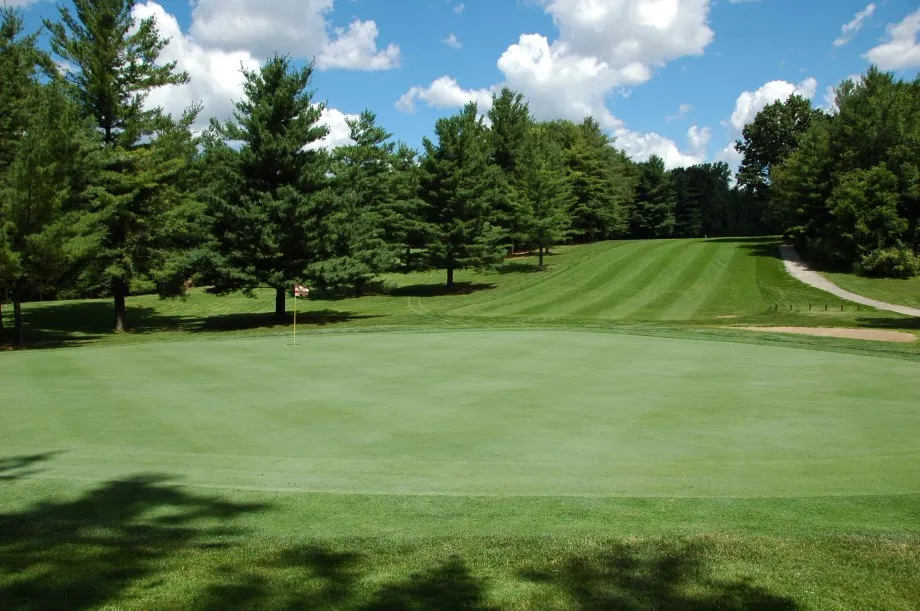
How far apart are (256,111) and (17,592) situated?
95.7ft

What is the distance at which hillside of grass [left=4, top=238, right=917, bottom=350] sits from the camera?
92.1 feet

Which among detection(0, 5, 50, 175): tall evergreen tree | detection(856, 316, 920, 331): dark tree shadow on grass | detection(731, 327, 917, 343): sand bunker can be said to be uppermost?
detection(0, 5, 50, 175): tall evergreen tree

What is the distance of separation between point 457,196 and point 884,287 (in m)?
26.5

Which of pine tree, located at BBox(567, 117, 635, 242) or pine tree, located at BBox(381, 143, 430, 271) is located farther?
pine tree, located at BBox(567, 117, 635, 242)

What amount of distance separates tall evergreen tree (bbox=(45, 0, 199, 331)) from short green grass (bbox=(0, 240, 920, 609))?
16.0 meters

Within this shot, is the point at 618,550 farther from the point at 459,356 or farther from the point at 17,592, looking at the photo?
the point at 459,356

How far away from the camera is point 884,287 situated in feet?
128

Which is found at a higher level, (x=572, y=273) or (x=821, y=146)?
(x=821, y=146)

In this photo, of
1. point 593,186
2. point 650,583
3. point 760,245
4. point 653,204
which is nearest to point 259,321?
point 650,583

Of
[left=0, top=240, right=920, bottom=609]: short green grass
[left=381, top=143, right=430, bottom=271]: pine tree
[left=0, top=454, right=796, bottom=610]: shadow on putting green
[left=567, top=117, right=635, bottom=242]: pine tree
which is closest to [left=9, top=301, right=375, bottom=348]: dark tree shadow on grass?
[left=381, top=143, right=430, bottom=271]: pine tree

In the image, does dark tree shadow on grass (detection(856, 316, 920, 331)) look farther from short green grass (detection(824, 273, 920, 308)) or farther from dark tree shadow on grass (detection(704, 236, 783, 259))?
dark tree shadow on grass (detection(704, 236, 783, 259))

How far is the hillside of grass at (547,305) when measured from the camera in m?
28.1

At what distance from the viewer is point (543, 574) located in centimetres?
458

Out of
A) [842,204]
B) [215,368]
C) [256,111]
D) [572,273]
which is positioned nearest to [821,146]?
[842,204]
